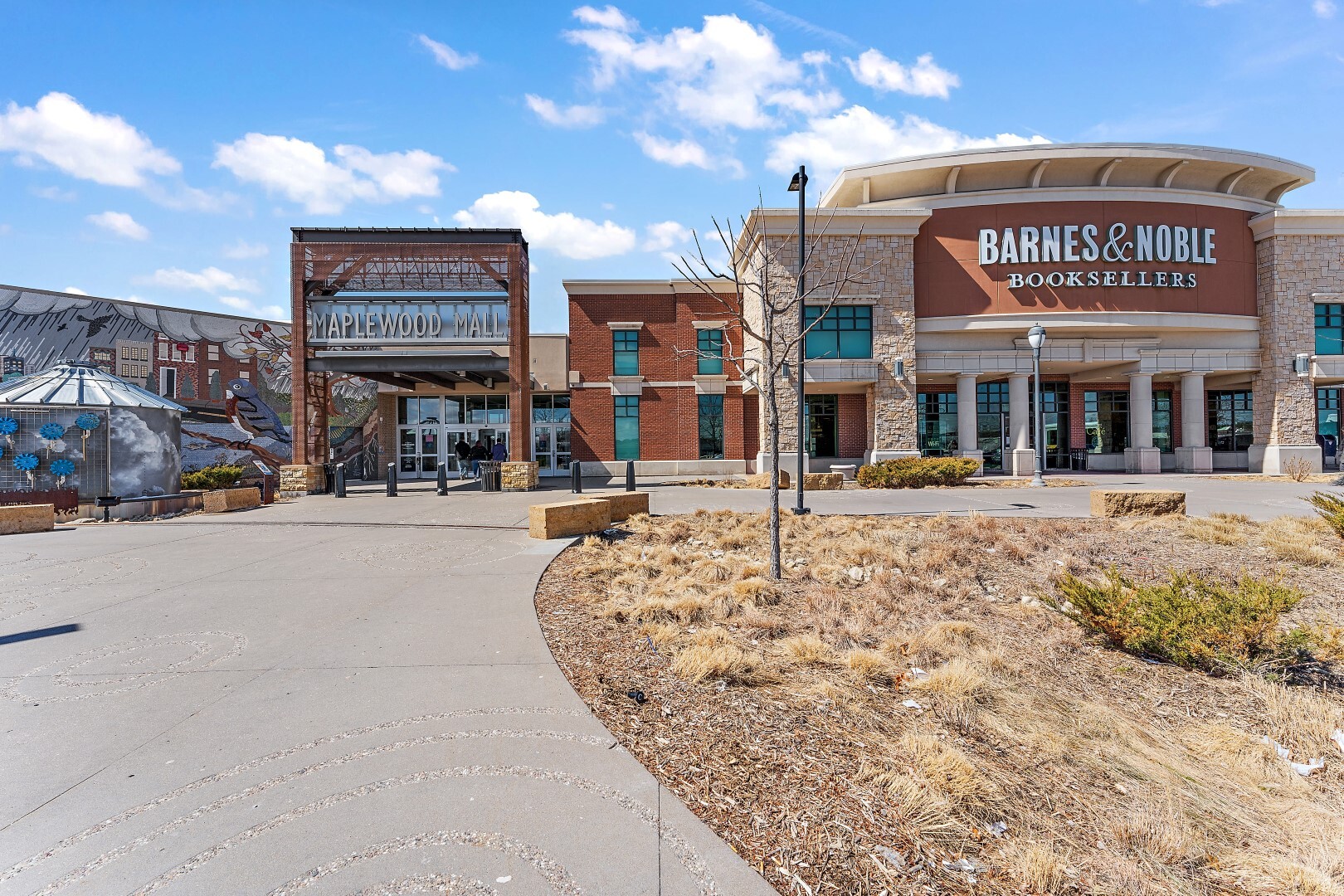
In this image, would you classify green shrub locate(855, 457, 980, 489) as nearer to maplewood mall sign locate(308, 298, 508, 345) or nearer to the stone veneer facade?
maplewood mall sign locate(308, 298, 508, 345)

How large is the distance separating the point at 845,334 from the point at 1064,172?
37.5 feet

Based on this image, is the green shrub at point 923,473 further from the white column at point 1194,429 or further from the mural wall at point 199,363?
the mural wall at point 199,363

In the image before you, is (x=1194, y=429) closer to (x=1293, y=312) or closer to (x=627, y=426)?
(x=1293, y=312)

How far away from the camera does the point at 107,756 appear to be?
11.3 feet

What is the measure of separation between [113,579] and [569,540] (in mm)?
5978

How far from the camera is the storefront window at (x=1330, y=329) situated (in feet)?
82.8

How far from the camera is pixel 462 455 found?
28344 mm

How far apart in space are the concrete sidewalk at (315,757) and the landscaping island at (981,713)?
401 millimetres

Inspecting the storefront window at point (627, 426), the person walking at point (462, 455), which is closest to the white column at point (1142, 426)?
the storefront window at point (627, 426)

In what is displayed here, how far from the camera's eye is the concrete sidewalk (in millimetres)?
2561

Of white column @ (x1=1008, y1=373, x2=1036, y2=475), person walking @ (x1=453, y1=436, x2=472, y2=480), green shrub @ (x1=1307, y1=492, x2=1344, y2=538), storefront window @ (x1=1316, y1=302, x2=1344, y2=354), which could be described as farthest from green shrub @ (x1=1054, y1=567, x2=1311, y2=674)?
storefront window @ (x1=1316, y1=302, x2=1344, y2=354)

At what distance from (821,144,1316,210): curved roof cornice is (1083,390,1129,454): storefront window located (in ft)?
28.8

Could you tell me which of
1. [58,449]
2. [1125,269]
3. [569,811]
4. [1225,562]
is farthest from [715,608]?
[1125,269]

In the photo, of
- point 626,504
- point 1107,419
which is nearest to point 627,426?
point 626,504
